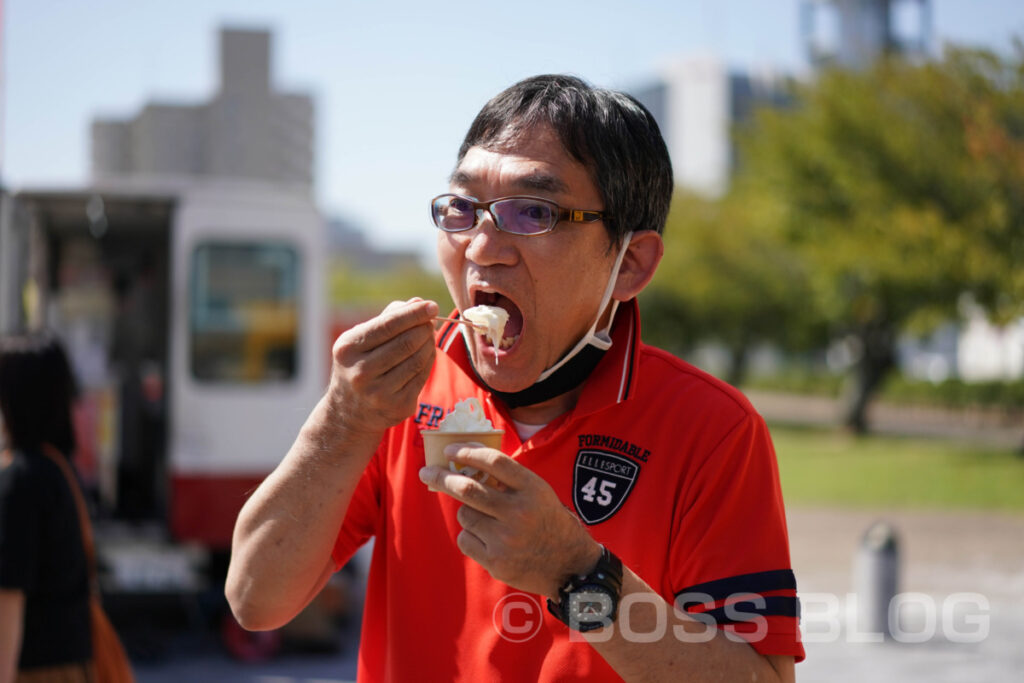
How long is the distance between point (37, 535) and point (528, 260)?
2113 millimetres

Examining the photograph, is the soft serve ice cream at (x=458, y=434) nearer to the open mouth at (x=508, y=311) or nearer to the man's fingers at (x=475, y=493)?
the man's fingers at (x=475, y=493)

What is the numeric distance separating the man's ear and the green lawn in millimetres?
15572

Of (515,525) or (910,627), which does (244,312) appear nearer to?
(910,627)

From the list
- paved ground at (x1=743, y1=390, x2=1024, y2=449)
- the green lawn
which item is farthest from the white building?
paved ground at (x1=743, y1=390, x2=1024, y2=449)

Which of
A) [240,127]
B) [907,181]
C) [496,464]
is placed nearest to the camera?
[496,464]

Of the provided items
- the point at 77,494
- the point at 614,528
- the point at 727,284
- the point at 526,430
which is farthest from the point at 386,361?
the point at 727,284

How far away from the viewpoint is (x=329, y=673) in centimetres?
773

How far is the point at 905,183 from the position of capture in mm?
20938

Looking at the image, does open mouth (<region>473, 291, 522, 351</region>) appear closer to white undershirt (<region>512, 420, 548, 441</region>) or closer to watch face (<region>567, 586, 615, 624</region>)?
white undershirt (<region>512, 420, 548, 441</region>)

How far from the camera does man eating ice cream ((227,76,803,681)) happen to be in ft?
5.91

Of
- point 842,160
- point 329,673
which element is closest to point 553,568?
point 329,673

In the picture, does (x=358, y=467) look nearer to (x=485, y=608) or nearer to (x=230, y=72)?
(x=485, y=608)

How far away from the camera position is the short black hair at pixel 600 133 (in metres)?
1.95

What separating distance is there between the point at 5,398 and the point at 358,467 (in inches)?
83.1
